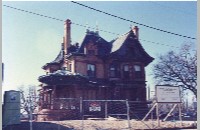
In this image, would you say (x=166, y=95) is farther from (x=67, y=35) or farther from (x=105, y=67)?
(x=67, y=35)

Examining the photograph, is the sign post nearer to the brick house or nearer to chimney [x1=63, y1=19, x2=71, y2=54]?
the brick house

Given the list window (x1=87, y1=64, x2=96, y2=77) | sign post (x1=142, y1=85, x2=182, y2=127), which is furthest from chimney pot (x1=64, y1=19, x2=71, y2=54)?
sign post (x1=142, y1=85, x2=182, y2=127)

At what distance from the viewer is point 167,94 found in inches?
619

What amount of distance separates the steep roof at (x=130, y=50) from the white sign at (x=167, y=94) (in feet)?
41.3

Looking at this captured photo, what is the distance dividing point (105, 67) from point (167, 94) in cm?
1307

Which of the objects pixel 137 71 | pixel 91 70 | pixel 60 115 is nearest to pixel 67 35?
pixel 91 70

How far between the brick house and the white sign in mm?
10597

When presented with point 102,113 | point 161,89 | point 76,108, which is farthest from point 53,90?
point 161,89

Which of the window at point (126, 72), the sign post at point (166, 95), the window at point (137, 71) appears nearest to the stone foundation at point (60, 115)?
the sign post at point (166, 95)

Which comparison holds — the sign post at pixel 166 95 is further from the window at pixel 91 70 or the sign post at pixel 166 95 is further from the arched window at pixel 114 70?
the window at pixel 91 70

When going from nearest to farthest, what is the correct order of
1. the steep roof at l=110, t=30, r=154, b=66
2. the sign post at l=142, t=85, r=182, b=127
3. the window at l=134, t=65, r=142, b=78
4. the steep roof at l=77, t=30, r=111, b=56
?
the sign post at l=142, t=85, r=182, b=127 < the steep roof at l=77, t=30, r=111, b=56 < the steep roof at l=110, t=30, r=154, b=66 < the window at l=134, t=65, r=142, b=78

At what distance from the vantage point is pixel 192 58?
35.0 m

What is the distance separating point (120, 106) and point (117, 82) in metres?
2.88

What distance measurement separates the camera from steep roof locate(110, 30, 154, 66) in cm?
2851
